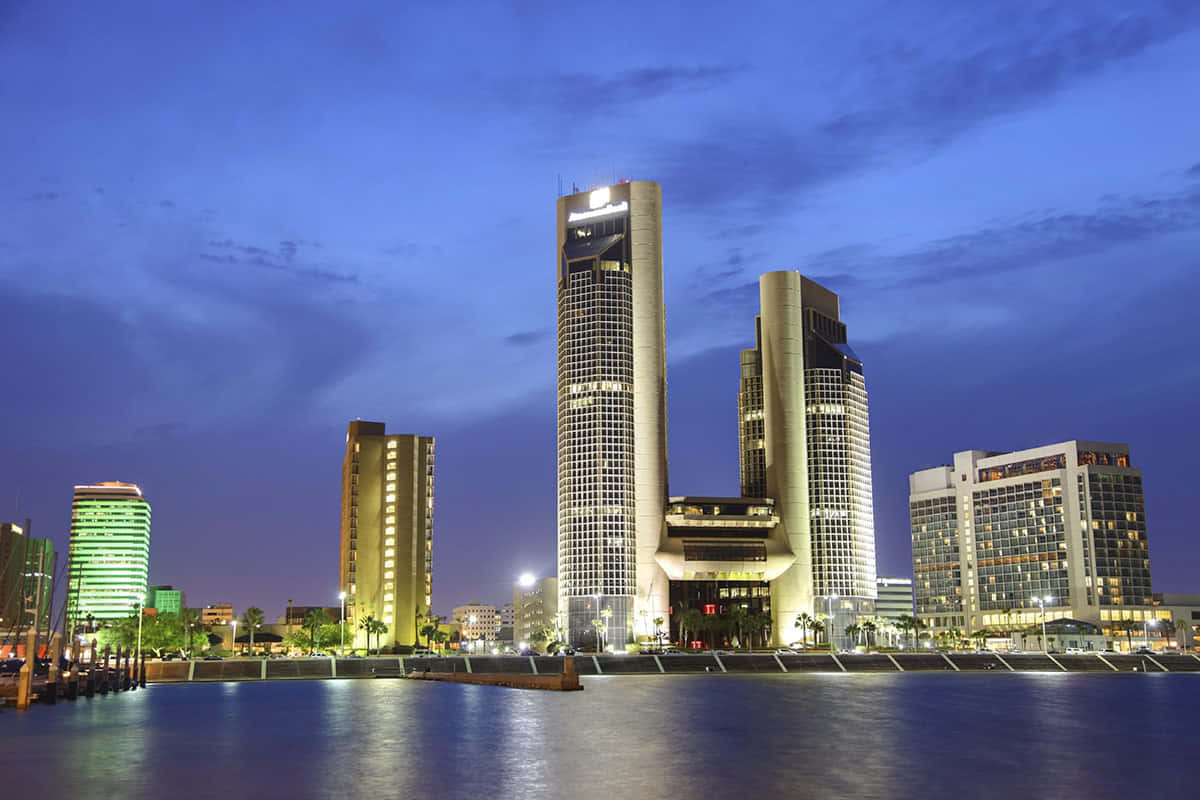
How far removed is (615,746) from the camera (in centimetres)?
6322

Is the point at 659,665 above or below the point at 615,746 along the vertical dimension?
below

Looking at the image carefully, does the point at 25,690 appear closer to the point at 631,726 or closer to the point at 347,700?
the point at 347,700

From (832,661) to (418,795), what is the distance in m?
150

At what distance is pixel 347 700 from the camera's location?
112 meters

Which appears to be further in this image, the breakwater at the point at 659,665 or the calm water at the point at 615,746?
the breakwater at the point at 659,665

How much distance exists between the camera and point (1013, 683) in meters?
143

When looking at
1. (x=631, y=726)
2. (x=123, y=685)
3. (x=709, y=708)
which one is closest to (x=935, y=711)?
(x=709, y=708)

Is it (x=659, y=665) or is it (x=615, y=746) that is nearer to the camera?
(x=615, y=746)

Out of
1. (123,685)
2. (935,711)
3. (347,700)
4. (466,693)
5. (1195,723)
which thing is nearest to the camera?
(1195,723)

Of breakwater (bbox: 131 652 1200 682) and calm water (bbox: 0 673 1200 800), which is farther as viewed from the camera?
breakwater (bbox: 131 652 1200 682)

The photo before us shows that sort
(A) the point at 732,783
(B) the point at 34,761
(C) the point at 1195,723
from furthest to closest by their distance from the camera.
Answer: (C) the point at 1195,723 < (B) the point at 34,761 < (A) the point at 732,783

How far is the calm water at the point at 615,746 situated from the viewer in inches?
1902

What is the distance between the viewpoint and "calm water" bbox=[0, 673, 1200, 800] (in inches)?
1902

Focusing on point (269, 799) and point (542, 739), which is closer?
point (269, 799)
